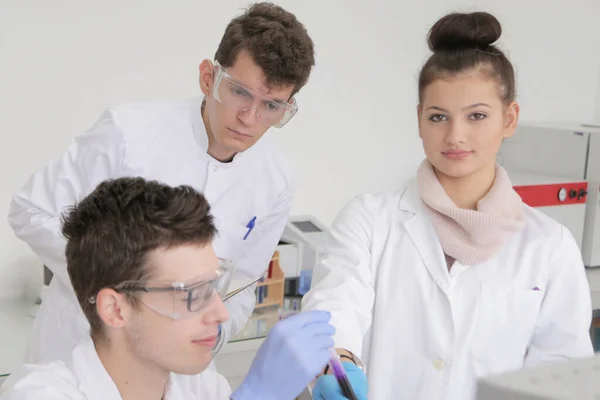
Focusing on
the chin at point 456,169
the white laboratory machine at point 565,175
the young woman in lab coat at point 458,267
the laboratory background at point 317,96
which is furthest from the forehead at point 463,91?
the white laboratory machine at point 565,175

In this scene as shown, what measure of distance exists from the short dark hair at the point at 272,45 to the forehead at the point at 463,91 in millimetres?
297

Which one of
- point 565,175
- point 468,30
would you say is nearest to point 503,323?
point 468,30

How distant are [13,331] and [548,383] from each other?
205 centimetres

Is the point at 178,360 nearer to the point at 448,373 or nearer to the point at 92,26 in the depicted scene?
the point at 448,373

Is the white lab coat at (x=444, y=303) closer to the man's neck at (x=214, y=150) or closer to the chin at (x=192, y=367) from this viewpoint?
the chin at (x=192, y=367)

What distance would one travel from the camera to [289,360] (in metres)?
1.25

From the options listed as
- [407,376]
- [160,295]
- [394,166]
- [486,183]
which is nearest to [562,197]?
[394,166]

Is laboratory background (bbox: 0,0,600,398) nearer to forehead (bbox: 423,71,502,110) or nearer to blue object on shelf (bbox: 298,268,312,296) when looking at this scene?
blue object on shelf (bbox: 298,268,312,296)

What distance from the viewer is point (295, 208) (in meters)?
3.12

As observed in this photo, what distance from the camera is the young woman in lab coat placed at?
150 centimetres

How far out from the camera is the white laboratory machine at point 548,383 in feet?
1.87

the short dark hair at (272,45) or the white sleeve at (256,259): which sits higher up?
the short dark hair at (272,45)

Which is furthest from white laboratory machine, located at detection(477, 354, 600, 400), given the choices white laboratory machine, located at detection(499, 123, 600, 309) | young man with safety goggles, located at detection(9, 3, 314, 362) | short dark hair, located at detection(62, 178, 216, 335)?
white laboratory machine, located at detection(499, 123, 600, 309)

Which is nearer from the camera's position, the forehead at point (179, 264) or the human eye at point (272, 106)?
the forehead at point (179, 264)
